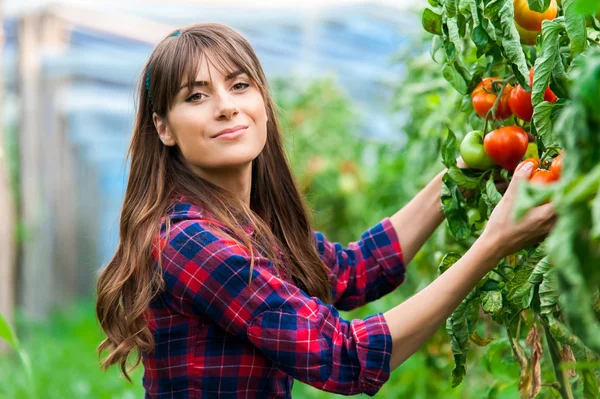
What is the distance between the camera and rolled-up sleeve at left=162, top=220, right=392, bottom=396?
54.3 inches

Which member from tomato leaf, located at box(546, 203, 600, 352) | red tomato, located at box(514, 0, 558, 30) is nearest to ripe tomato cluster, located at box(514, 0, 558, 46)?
red tomato, located at box(514, 0, 558, 30)

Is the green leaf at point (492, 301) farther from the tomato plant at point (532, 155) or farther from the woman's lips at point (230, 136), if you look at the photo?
the woman's lips at point (230, 136)

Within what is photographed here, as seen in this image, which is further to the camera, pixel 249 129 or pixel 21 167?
pixel 21 167

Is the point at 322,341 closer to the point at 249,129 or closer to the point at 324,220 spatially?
the point at 249,129

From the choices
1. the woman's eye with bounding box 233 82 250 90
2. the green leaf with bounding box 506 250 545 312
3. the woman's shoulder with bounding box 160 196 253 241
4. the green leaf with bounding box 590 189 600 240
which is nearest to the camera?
the green leaf with bounding box 590 189 600 240

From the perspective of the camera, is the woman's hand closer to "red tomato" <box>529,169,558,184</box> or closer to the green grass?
"red tomato" <box>529,169,558,184</box>

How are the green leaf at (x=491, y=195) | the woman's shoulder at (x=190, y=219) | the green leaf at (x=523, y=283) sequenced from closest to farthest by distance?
the green leaf at (x=523, y=283) → the green leaf at (x=491, y=195) → the woman's shoulder at (x=190, y=219)

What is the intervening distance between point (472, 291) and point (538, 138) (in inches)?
11.2

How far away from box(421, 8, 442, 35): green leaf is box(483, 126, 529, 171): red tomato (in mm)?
199

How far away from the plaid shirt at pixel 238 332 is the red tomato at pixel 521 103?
0.39 meters

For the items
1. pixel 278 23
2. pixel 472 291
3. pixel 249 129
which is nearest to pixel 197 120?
pixel 249 129

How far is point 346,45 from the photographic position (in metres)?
7.16

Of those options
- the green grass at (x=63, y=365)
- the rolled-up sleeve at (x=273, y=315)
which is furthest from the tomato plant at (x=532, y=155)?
the green grass at (x=63, y=365)

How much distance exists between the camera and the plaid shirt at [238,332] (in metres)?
1.39
